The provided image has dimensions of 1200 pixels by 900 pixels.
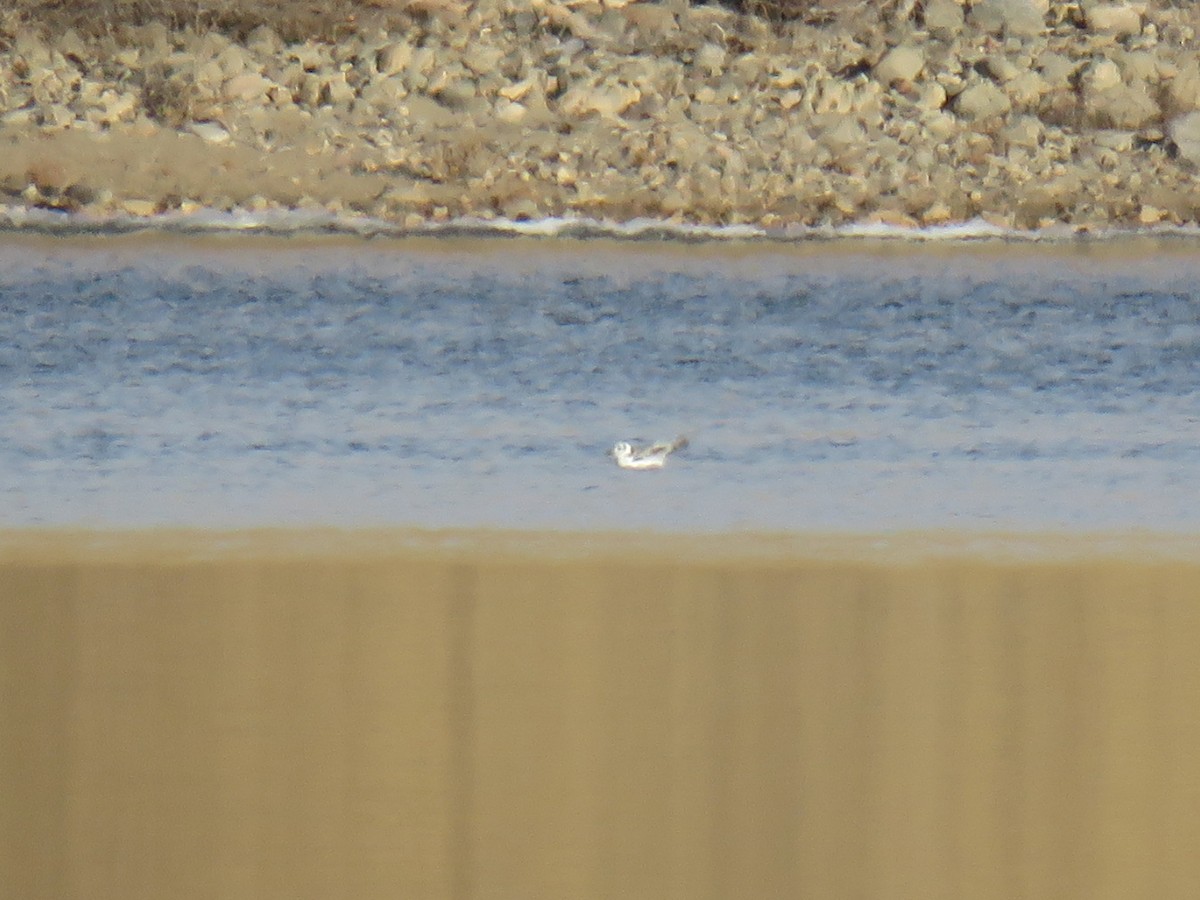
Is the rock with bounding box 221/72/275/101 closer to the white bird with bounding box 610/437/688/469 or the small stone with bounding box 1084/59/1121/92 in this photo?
the white bird with bounding box 610/437/688/469

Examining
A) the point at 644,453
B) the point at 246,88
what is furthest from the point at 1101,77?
the point at 246,88

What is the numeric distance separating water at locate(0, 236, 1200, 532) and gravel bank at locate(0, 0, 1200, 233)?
0.23 meters

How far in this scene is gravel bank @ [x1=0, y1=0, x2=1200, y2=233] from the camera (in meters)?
4.89

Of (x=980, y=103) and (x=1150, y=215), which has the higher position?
(x=980, y=103)

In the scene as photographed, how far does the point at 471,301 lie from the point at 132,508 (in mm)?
1357

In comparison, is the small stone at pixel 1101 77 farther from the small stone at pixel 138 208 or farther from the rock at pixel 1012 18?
the small stone at pixel 138 208

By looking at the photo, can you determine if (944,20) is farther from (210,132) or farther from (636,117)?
(210,132)

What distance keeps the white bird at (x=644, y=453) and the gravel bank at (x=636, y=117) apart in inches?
47.1

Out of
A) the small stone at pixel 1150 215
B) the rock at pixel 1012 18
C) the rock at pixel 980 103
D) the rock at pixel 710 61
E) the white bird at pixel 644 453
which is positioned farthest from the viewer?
the rock at pixel 1012 18

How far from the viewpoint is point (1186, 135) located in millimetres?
5164

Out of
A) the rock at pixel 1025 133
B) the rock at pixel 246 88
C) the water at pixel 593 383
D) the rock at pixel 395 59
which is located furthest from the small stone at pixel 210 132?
the rock at pixel 1025 133

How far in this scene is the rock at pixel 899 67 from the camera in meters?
5.30

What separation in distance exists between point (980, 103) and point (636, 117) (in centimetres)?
137

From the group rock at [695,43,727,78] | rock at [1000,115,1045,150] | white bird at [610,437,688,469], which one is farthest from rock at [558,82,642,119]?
white bird at [610,437,688,469]
